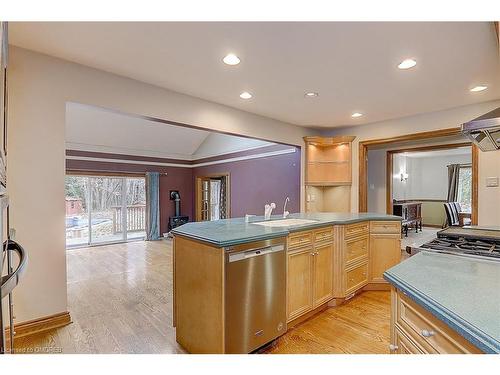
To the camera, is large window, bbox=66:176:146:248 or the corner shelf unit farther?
large window, bbox=66:176:146:248

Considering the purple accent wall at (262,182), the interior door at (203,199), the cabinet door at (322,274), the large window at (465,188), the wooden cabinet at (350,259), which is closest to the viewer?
the cabinet door at (322,274)

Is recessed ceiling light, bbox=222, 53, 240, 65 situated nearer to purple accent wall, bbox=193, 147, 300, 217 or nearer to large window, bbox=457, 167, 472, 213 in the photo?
purple accent wall, bbox=193, 147, 300, 217

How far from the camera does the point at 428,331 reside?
85cm

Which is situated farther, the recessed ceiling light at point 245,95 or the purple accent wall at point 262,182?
the purple accent wall at point 262,182

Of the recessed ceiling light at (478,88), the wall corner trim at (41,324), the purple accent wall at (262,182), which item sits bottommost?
the wall corner trim at (41,324)

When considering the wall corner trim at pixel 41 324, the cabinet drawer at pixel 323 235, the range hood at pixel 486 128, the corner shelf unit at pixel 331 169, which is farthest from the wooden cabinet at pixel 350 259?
the wall corner trim at pixel 41 324

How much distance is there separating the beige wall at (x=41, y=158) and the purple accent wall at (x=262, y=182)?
10.9ft

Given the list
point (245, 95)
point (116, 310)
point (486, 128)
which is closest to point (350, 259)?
point (486, 128)

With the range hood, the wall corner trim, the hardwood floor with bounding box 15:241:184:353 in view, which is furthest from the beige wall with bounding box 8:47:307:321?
the range hood

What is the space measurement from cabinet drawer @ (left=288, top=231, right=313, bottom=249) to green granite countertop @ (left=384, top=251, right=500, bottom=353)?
1.04 meters

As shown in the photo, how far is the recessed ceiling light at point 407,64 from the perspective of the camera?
226 centimetres

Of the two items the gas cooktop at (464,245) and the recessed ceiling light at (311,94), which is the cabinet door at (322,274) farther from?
the recessed ceiling light at (311,94)

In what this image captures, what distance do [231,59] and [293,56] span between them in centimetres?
52

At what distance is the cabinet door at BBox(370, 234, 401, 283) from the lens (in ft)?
10.3
